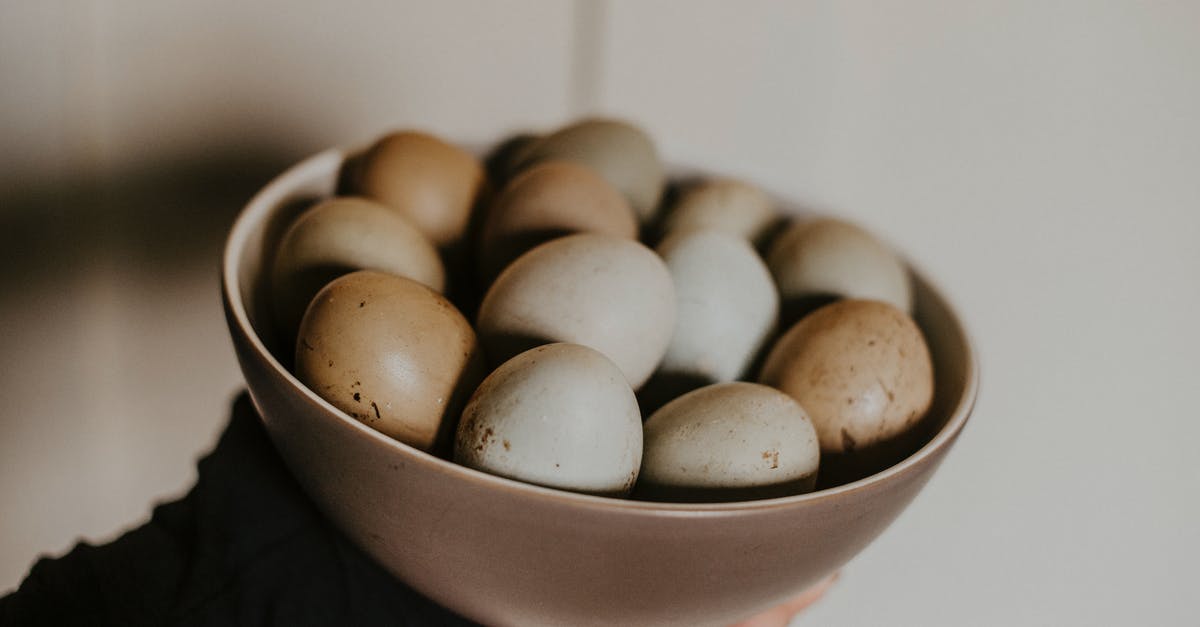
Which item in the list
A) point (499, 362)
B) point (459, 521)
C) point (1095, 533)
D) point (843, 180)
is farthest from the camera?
point (843, 180)

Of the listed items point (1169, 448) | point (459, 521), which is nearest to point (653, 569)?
point (459, 521)

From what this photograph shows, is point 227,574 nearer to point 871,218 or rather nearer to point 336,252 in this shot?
point 336,252

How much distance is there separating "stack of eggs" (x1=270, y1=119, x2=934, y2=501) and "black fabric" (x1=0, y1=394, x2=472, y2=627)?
10 centimetres

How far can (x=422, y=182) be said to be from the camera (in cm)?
54

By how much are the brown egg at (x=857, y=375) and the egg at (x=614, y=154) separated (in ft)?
0.56

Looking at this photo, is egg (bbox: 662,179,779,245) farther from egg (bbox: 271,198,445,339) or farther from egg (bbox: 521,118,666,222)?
egg (bbox: 271,198,445,339)

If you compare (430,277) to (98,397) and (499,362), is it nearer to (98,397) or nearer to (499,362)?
(499,362)

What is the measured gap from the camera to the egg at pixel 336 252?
0.47 metres

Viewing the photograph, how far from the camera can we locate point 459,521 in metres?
0.34

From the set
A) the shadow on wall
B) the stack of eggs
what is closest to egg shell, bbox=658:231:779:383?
the stack of eggs

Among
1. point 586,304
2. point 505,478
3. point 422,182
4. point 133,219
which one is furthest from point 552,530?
point 133,219

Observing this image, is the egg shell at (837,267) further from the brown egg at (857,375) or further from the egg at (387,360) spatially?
the egg at (387,360)

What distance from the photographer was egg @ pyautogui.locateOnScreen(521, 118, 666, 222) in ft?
1.91

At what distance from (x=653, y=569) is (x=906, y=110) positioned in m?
0.64
